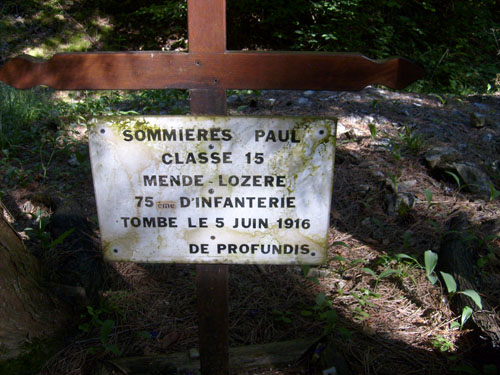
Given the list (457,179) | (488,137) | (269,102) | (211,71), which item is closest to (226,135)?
(211,71)

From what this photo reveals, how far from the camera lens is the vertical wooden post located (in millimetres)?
1443

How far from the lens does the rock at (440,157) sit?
3506mm

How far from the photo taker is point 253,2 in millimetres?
→ 7762

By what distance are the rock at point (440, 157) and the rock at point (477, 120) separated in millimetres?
895

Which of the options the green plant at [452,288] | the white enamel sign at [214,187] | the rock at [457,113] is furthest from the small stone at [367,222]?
the rock at [457,113]

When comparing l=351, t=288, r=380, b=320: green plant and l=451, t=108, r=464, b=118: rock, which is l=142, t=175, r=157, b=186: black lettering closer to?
l=351, t=288, r=380, b=320: green plant

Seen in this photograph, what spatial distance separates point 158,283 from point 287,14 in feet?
20.8

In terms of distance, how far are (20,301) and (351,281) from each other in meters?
1.91

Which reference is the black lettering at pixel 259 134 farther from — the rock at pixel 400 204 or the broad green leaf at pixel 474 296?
the rock at pixel 400 204

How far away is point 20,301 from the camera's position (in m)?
1.99

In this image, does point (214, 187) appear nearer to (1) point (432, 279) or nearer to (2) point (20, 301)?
(2) point (20, 301)

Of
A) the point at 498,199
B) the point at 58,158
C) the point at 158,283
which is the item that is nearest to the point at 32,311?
the point at 158,283

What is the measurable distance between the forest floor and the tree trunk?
0.51 ft

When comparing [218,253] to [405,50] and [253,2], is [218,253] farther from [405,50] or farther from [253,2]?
[405,50]
